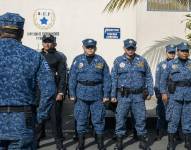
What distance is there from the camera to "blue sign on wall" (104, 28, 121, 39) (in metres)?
13.1

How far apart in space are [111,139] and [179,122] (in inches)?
58.5

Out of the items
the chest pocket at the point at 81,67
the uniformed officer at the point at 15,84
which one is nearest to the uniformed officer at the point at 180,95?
the chest pocket at the point at 81,67

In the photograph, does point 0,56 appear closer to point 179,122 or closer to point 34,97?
point 34,97

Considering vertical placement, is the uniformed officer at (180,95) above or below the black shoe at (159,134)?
above

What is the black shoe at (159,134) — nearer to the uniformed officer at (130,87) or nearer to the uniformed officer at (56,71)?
the uniformed officer at (130,87)

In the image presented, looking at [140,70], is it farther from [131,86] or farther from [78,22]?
[78,22]

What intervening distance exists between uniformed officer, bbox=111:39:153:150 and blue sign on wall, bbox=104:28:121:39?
5.26 metres

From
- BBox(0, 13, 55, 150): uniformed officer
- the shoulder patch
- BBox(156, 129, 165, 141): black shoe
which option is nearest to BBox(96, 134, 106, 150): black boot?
the shoulder patch

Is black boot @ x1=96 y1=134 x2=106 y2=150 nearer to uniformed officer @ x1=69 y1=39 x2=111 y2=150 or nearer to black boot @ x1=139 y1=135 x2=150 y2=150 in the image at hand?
uniformed officer @ x1=69 y1=39 x2=111 y2=150

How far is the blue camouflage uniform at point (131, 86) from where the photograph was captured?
25.6 feet

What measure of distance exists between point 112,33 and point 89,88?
224 inches

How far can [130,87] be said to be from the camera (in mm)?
7812

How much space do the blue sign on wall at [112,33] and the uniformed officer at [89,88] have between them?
538cm

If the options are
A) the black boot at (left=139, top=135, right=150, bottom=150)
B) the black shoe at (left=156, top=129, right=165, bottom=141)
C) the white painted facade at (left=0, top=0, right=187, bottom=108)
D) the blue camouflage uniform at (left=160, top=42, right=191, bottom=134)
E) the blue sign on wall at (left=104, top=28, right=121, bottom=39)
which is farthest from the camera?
the blue sign on wall at (left=104, top=28, right=121, bottom=39)
